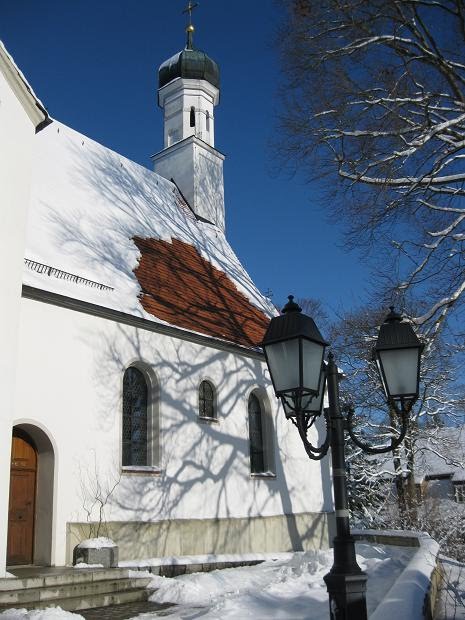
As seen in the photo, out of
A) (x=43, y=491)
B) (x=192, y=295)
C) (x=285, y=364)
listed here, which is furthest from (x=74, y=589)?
(x=192, y=295)

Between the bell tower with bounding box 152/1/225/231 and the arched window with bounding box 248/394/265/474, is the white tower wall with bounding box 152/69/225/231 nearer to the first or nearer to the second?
the bell tower with bounding box 152/1/225/231

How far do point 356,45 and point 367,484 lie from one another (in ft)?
62.8

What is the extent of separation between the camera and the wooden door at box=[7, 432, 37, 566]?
1118cm

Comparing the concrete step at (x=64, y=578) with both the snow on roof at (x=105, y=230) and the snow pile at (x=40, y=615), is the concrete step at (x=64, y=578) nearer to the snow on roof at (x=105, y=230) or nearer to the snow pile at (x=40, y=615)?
the snow pile at (x=40, y=615)

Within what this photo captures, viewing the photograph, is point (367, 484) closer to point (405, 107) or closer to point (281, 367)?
point (405, 107)

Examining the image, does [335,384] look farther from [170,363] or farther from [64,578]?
[170,363]

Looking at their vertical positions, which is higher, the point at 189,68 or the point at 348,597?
the point at 189,68

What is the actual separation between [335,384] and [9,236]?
7.04 m

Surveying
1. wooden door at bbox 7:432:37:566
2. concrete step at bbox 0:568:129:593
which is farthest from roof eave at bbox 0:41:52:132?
concrete step at bbox 0:568:129:593

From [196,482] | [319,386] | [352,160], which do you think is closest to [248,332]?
[196,482]

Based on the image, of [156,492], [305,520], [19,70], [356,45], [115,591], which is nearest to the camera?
[115,591]

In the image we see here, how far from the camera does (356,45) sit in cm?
1189

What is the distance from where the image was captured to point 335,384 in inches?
197

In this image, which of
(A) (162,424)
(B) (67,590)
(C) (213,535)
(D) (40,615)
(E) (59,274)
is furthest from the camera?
(C) (213,535)
